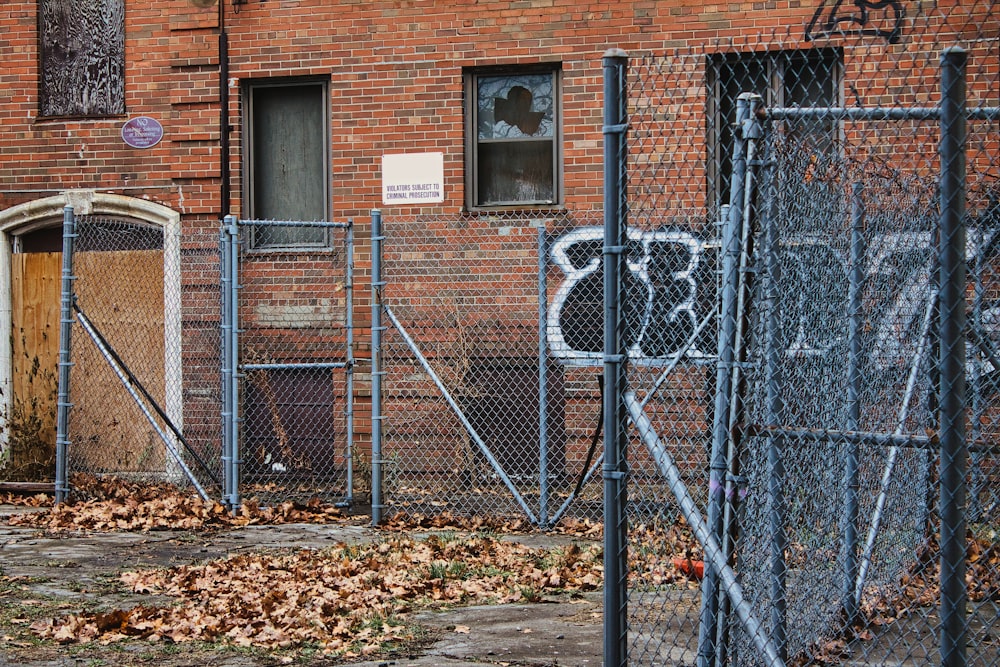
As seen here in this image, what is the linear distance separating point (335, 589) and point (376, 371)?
2.88m

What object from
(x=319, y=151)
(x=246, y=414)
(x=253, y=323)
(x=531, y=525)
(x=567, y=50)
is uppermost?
(x=567, y=50)

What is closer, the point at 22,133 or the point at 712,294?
the point at 712,294

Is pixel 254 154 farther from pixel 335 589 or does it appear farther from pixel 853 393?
pixel 853 393

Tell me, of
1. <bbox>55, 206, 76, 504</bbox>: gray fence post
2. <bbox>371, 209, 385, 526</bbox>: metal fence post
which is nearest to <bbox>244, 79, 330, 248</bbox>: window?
<bbox>55, 206, 76, 504</bbox>: gray fence post

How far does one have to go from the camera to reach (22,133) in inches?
493

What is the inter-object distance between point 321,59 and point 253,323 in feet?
9.03

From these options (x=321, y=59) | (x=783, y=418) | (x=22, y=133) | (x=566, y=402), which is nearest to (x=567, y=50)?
(x=321, y=59)

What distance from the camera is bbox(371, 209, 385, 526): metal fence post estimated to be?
9.77 meters

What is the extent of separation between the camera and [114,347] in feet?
40.6

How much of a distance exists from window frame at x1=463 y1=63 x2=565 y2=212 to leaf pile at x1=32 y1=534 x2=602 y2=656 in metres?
3.86

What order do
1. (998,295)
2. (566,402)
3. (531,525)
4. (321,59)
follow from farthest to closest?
(321,59)
(566,402)
(531,525)
(998,295)

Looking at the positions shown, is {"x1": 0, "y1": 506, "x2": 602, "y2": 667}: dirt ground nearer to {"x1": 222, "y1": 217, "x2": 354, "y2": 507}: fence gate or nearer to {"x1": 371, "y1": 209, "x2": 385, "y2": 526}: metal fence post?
{"x1": 371, "y1": 209, "x2": 385, "y2": 526}: metal fence post

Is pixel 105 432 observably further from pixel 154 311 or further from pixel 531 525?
pixel 531 525

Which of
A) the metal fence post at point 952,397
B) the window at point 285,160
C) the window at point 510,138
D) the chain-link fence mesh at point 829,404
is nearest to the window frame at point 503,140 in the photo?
the window at point 510,138
